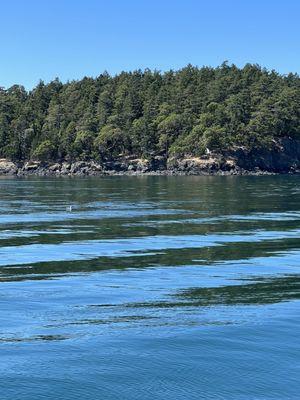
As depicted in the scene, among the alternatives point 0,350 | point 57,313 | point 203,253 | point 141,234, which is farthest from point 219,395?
point 141,234

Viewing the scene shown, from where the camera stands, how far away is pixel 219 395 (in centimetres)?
1319

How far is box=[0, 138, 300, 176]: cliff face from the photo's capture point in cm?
18112

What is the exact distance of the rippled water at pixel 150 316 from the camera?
13.8 metres

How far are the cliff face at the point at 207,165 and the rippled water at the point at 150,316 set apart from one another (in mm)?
142152

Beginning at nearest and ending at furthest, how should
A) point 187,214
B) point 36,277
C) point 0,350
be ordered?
point 0,350
point 36,277
point 187,214

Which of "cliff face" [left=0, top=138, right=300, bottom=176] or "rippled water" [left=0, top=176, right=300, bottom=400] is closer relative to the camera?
"rippled water" [left=0, top=176, right=300, bottom=400]

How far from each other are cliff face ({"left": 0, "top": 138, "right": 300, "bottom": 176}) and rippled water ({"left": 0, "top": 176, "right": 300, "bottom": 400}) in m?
142

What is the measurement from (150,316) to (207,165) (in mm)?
163941

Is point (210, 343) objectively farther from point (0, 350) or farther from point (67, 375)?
point (0, 350)

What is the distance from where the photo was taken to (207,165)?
182m

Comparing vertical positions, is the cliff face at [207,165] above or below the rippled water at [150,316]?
above

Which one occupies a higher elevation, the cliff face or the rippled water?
the cliff face

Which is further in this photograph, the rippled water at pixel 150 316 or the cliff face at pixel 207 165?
the cliff face at pixel 207 165

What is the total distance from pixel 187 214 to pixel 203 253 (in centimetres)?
2312
